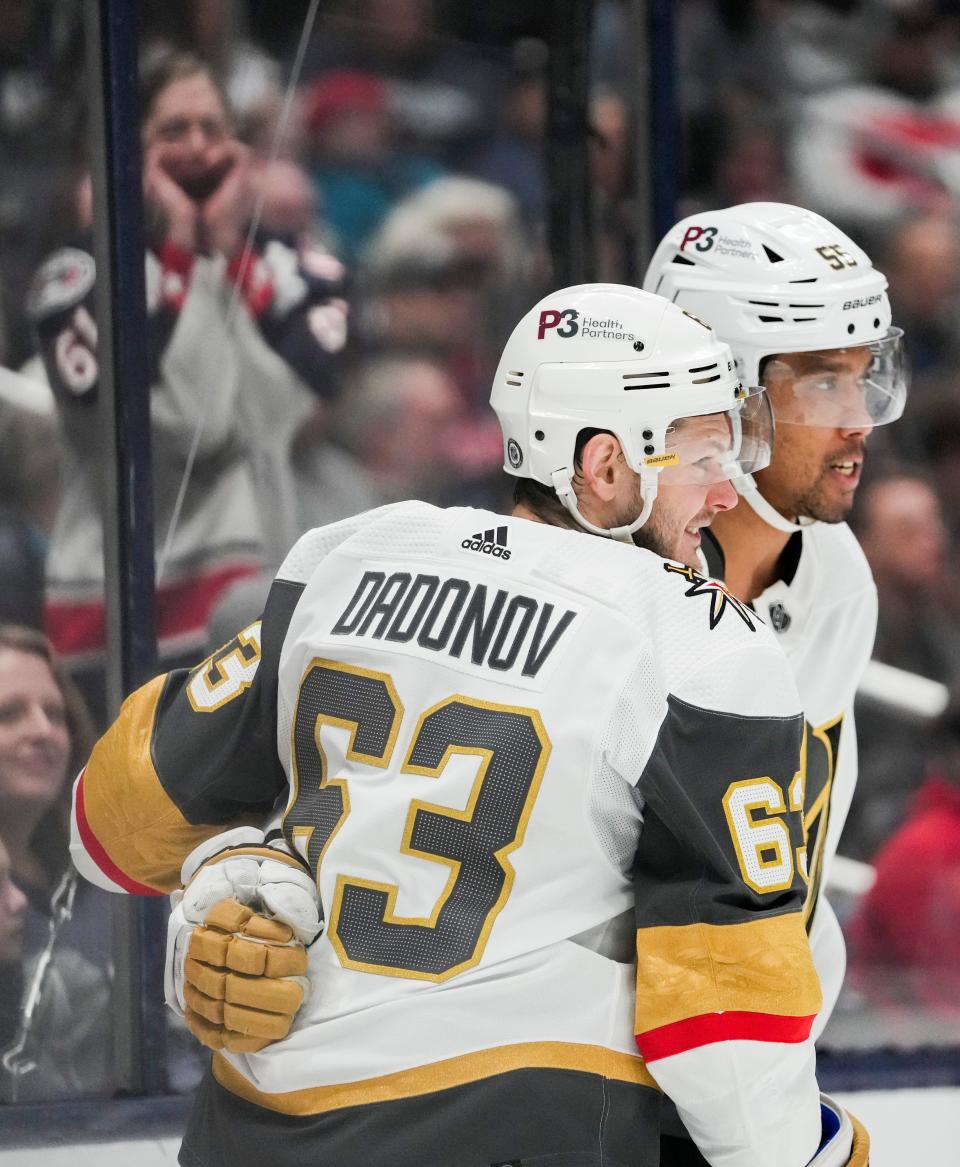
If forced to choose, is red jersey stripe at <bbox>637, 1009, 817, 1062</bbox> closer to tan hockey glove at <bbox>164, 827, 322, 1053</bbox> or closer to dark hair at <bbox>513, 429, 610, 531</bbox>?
tan hockey glove at <bbox>164, 827, 322, 1053</bbox>

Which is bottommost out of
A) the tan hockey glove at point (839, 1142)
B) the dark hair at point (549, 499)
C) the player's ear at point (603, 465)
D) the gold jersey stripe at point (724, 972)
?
the tan hockey glove at point (839, 1142)

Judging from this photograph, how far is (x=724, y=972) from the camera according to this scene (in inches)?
59.4

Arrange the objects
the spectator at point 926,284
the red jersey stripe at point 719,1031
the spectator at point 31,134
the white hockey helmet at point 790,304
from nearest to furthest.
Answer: the red jersey stripe at point 719,1031
the white hockey helmet at point 790,304
the spectator at point 31,134
the spectator at point 926,284

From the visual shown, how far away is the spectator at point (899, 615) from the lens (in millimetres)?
3449

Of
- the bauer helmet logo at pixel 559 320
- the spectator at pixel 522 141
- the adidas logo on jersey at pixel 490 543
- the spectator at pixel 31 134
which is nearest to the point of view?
the adidas logo on jersey at pixel 490 543

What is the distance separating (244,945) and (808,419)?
0.99 metres

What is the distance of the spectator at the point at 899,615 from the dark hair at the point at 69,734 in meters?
1.43

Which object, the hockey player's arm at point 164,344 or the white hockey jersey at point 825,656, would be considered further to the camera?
the hockey player's arm at point 164,344

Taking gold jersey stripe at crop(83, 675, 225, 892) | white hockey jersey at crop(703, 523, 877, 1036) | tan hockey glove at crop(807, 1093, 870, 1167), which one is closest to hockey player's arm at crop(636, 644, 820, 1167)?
tan hockey glove at crop(807, 1093, 870, 1167)

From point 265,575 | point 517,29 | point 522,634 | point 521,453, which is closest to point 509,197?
point 517,29

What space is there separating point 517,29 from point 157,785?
6.16 ft

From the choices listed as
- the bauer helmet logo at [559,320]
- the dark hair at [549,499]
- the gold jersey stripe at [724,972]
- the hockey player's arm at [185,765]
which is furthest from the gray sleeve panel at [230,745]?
the gold jersey stripe at [724,972]

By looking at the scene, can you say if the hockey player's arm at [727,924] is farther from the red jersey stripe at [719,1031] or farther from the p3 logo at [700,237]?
the p3 logo at [700,237]

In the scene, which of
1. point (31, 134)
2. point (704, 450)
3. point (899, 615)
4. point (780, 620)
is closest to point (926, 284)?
point (899, 615)
